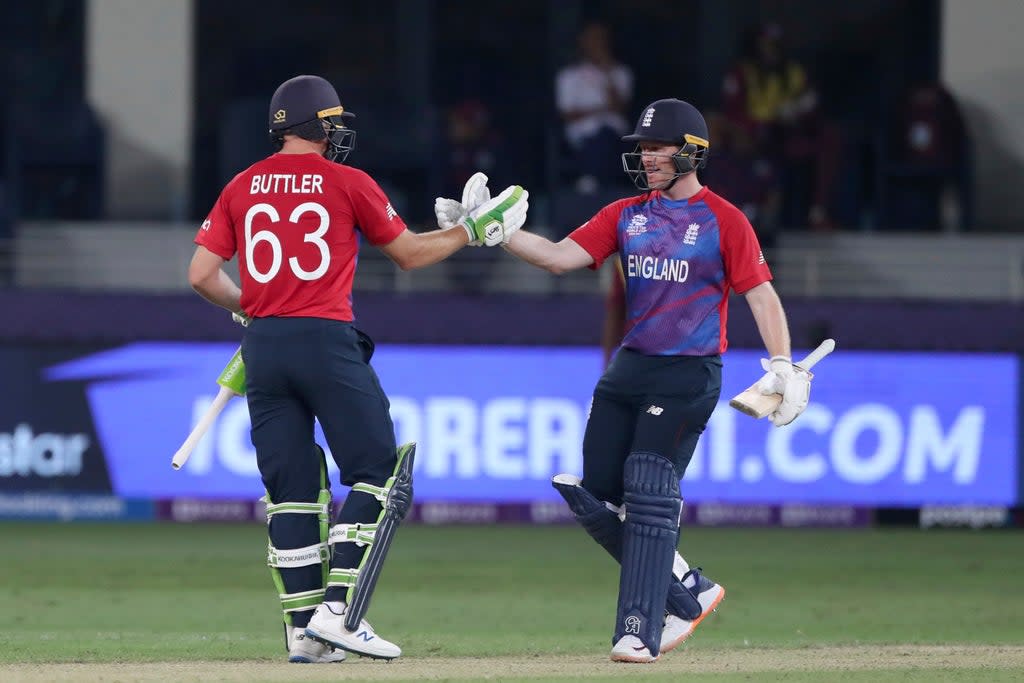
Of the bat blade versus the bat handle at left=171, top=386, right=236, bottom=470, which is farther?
the bat handle at left=171, top=386, right=236, bottom=470

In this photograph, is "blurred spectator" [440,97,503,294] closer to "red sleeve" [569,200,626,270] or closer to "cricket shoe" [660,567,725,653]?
"red sleeve" [569,200,626,270]

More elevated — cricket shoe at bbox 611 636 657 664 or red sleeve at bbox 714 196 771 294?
red sleeve at bbox 714 196 771 294

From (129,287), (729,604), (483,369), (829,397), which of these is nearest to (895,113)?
(829,397)

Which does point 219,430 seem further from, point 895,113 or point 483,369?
point 895,113

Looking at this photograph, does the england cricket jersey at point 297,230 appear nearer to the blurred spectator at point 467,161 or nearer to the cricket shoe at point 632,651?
the cricket shoe at point 632,651

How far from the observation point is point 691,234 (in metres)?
7.45

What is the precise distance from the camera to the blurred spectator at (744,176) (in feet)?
54.4

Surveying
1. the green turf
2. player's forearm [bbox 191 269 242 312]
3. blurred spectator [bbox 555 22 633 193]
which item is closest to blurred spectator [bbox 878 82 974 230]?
blurred spectator [bbox 555 22 633 193]

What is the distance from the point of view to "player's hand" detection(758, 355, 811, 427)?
7.32 metres

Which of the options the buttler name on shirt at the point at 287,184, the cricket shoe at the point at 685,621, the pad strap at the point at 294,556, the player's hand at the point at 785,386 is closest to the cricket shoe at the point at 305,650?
the pad strap at the point at 294,556

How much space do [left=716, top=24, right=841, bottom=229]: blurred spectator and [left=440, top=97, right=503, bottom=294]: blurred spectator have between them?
2263 millimetres

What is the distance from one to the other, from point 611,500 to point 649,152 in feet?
4.60

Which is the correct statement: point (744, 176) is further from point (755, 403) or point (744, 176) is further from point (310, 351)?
point (310, 351)

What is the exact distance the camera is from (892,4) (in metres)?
19.9
